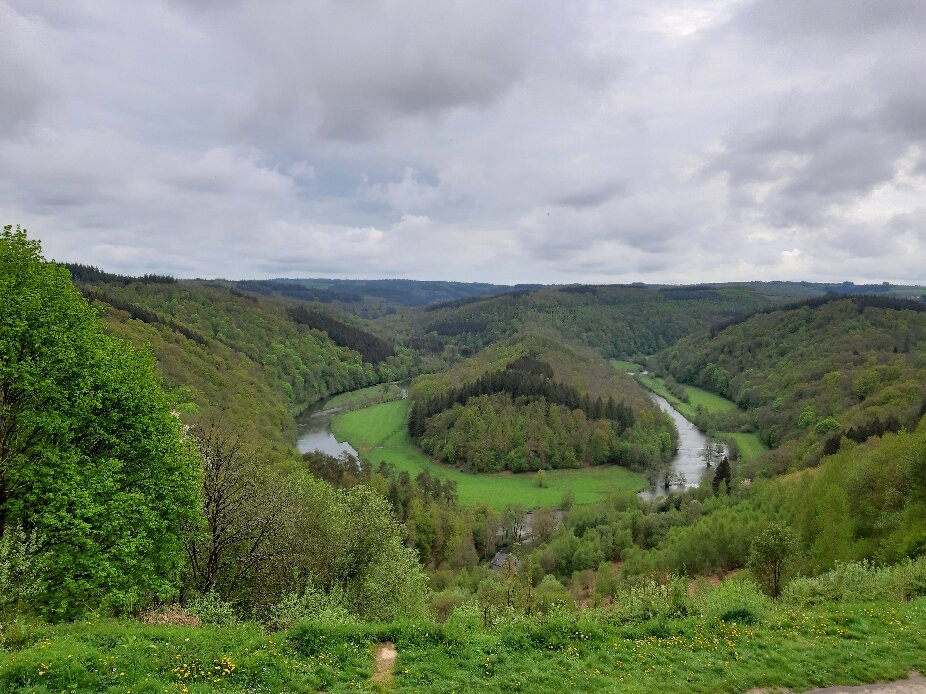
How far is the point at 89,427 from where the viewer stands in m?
18.5

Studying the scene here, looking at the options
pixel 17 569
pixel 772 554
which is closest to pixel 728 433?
pixel 772 554

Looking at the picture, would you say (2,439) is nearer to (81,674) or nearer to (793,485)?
(81,674)

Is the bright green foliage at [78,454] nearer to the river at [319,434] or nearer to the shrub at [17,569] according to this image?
the shrub at [17,569]

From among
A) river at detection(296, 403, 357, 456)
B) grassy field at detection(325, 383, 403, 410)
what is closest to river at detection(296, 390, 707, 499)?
river at detection(296, 403, 357, 456)

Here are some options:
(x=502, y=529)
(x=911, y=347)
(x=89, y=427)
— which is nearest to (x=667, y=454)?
(x=502, y=529)

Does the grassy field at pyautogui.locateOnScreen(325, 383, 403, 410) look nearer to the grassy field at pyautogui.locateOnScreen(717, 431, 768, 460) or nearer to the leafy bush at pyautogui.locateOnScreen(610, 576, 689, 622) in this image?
the grassy field at pyautogui.locateOnScreen(717, 431, 768, 460)

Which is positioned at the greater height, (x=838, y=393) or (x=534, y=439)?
(x=838, y=393)

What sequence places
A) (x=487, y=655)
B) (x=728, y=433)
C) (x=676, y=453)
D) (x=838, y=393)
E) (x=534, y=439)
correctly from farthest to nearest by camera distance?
(x=728, y=433) < (x=676, y=453) < (x=838, y=393) < (x=534, y=439) < (x=487, y=655)

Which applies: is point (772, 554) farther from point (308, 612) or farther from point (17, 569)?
point (17, 569)

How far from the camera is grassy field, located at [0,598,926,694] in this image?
44.0ft

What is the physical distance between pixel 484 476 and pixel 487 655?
109824mm

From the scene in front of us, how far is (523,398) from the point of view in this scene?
145375 millimetres

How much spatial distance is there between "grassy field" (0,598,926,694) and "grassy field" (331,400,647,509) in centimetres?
8010

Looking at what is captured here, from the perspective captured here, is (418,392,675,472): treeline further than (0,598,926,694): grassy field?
Yes
